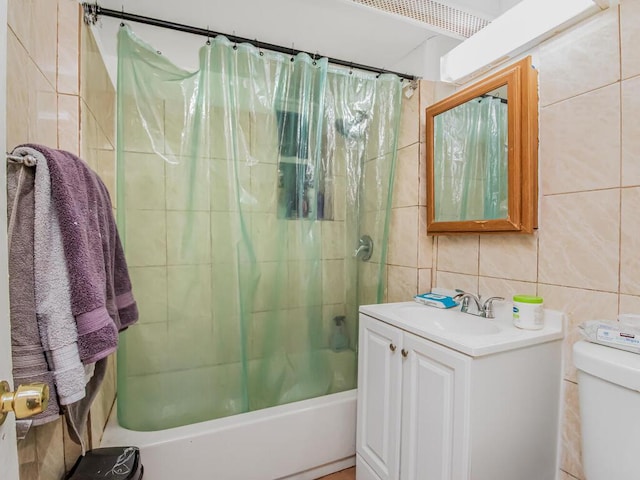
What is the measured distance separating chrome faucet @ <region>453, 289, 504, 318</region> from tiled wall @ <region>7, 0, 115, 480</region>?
1.53 metres

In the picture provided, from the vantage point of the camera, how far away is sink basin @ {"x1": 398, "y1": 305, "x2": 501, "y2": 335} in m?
1.30

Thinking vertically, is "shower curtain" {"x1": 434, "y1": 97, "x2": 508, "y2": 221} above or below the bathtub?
above

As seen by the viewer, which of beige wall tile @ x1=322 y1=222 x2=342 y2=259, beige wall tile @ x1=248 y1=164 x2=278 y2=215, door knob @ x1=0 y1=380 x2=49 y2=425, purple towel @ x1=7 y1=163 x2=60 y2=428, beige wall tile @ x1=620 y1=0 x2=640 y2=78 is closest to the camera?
door knob @ x1=0 y1=380 x2=49 y2=425

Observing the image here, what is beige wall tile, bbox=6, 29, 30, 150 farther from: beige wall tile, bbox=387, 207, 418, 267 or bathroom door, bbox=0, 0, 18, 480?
beige wall tile, bbox=387, 207, 418, 267

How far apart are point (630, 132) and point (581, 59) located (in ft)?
1.08

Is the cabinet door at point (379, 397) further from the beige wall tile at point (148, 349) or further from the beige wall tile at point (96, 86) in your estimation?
the beige wall tile at point (96, 86)

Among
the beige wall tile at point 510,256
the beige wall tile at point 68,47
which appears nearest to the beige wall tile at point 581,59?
the beige wall tile at point 510,256

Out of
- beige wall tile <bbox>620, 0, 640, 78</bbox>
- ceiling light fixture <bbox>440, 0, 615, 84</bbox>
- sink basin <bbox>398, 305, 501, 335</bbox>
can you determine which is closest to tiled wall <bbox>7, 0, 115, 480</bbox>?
sink basin <bbox>398, 305, 501, 335</bbox>

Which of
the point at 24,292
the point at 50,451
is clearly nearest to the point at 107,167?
the point at 24,292

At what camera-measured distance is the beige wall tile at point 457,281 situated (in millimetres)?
1481

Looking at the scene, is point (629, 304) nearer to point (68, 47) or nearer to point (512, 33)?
point (512, 33)

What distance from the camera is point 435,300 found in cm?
151

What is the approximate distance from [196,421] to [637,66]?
2.11 meters

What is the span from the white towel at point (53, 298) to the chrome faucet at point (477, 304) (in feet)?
4.58
